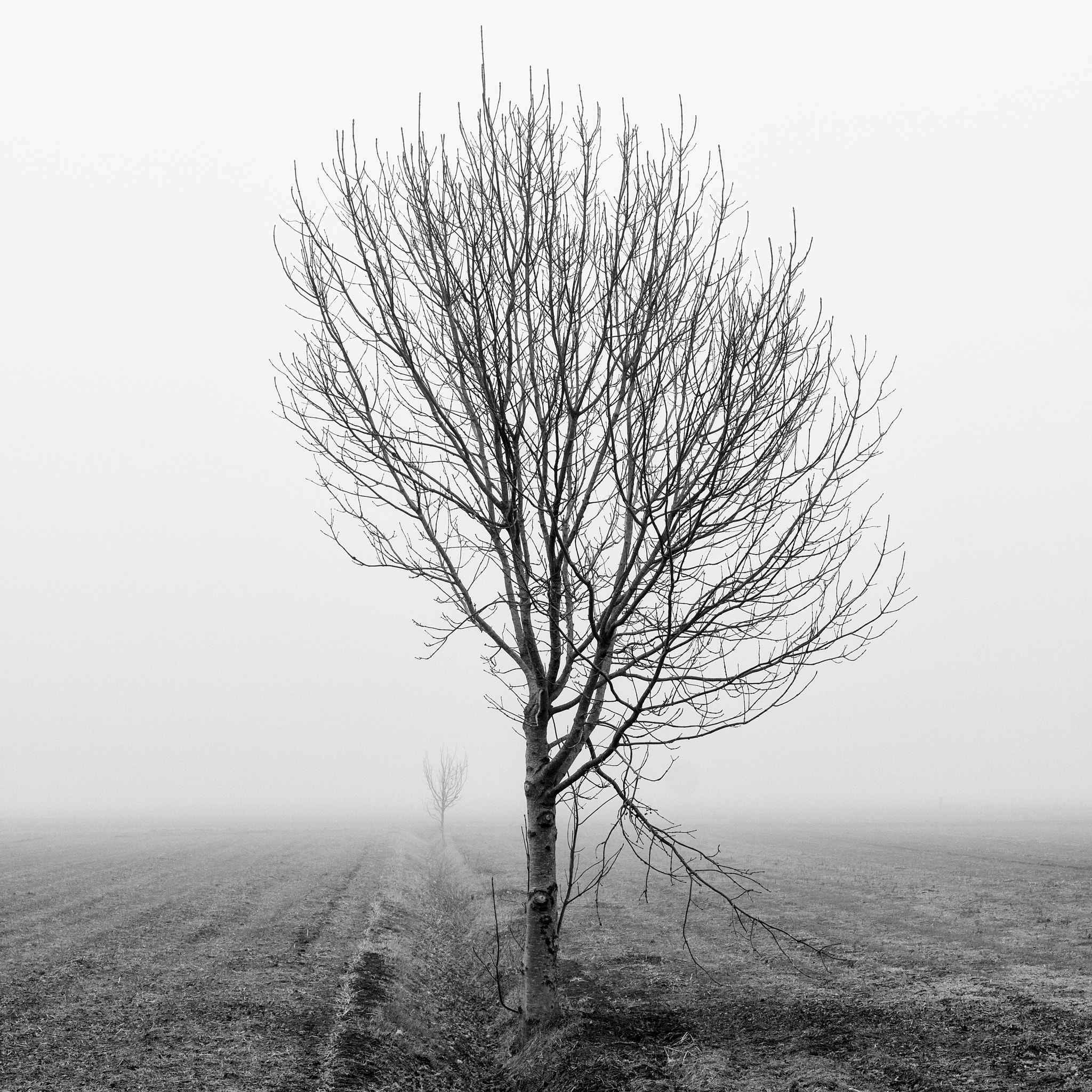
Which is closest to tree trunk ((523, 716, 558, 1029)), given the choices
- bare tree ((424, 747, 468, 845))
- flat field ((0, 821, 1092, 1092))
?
flat field ((0, 821, 1092, 1092))

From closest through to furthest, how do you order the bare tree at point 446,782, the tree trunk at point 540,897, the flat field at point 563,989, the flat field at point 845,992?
the flat field at point 845,992 < the flat field at point 563,989 < the tree trunk at point 540,897 < the bare tree at point 446,782

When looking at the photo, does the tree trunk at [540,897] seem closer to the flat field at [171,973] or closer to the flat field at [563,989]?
the flat field at [563,989]

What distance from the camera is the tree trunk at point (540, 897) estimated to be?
34.4ft

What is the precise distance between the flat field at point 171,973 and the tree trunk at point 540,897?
2.94 metres

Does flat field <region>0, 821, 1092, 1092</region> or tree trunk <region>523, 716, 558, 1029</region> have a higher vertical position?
tree trunk <region>523, 716, 558, 1029</region>

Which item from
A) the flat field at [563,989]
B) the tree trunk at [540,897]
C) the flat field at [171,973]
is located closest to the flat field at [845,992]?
the flat field at [563,989]

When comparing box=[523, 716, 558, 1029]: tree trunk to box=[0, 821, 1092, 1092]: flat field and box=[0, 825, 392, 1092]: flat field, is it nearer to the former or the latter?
box=[0, 821, 1092, 1092]: flat field

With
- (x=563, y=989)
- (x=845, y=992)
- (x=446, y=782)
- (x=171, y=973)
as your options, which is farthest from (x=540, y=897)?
(x=446, y=782)

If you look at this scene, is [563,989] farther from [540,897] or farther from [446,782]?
[446,782]

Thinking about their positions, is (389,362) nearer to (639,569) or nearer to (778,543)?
(639,569)

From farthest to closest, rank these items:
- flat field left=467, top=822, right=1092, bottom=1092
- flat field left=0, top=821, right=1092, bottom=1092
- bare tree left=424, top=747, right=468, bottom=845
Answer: bare tree left=424, top=747, right=468, bottom=845, flat field left=0, top=821, right=1092, bottom=1092, flat field left=467, top=822, right=1092, bottom=1092

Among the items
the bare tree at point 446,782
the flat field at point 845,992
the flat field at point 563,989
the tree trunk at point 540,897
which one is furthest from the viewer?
the bare tree at point 446,782

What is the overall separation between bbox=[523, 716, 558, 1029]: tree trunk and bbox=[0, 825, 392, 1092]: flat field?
2.94m

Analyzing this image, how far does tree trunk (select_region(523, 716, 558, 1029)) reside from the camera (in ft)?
34.4
